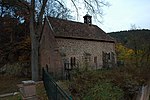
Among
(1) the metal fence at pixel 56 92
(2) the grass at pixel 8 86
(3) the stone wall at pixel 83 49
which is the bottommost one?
(2) the grass at pixel 8 86

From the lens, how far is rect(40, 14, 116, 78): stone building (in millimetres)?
26016

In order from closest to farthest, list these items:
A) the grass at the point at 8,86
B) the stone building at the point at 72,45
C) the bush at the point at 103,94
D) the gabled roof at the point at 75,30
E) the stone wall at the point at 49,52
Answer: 1. the bush at the point at 103,94
2. the grass at the point at 8,86
3. the stone wall at the point at 49,52
4. the stone building at the point at 72,45
5. the gabled roof at the point at 75,30

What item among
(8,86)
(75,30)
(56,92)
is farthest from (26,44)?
(56,92)

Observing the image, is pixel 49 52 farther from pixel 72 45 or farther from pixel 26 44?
pixel 26 44

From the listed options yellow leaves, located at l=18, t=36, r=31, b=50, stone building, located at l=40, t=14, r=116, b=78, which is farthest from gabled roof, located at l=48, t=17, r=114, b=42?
yellow leaves, located at l=18, t=36, r=31, b=50

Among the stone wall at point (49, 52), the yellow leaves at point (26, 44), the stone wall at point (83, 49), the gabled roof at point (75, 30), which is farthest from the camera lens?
the yellow leaves at point (26, 44)

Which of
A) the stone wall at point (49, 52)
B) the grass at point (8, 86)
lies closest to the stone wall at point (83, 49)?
the stone wall at point (49, 52)

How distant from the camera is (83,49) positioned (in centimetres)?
2928

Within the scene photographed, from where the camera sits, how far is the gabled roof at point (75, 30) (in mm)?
27062

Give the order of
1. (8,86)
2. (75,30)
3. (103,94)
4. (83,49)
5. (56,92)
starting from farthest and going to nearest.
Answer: (75,30) < (83,49) < (8,86) < (103,94) < (56,92)

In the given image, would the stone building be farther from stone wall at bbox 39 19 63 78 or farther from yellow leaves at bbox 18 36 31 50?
yellow leaves at bbox 18 36 31 50

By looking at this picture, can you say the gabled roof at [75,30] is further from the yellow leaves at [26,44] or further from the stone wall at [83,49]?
the yellow leaves at [26,44]

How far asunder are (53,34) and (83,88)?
14054mm

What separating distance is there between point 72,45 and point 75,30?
3.14 m
